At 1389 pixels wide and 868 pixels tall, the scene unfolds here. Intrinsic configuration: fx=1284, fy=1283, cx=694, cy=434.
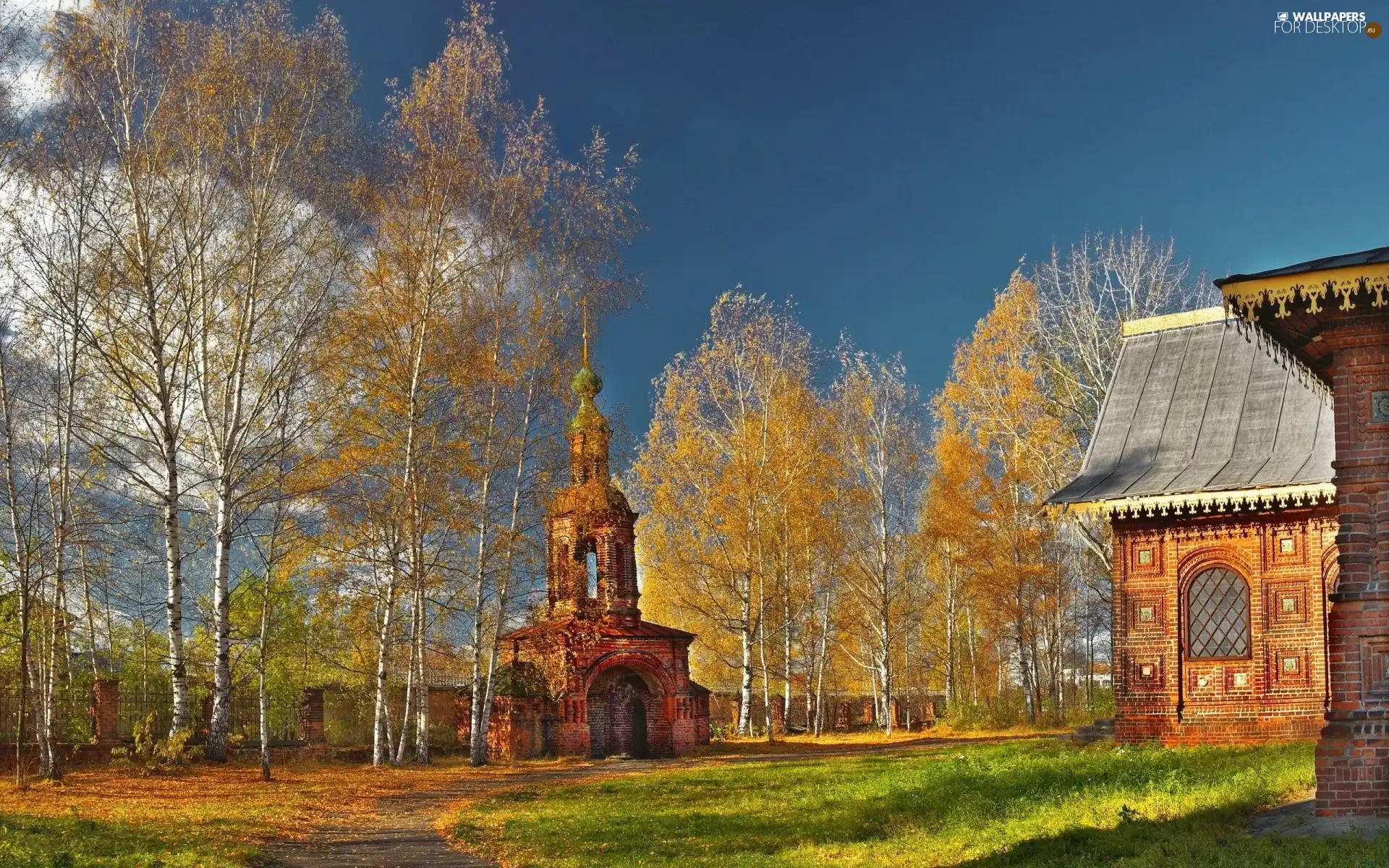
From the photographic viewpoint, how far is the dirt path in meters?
11.9

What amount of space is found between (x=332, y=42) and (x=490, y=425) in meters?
7.74

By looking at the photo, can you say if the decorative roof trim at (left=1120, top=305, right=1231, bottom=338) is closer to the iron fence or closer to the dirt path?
the dirt path

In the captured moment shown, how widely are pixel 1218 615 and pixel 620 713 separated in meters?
16.5

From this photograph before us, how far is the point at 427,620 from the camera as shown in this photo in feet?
82.8

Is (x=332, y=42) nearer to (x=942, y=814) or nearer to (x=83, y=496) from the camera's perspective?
(x=83, y=496)

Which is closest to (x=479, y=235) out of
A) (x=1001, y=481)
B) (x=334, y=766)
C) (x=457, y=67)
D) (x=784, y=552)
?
(x=457, y=67)

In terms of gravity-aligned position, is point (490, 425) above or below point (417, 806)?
above

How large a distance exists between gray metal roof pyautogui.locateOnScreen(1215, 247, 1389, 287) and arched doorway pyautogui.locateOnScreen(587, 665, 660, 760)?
23.9m

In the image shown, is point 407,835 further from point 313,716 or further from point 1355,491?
point 313,716

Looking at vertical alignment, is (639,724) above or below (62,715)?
below

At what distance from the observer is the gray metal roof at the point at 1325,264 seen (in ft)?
33.4

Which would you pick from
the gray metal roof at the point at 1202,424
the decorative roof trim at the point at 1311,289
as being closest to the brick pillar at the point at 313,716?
the gray metal roof at the point at 1202,424

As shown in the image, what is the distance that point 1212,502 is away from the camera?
19.6 metres

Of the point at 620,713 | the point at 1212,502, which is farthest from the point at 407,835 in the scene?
the point at 620,713
